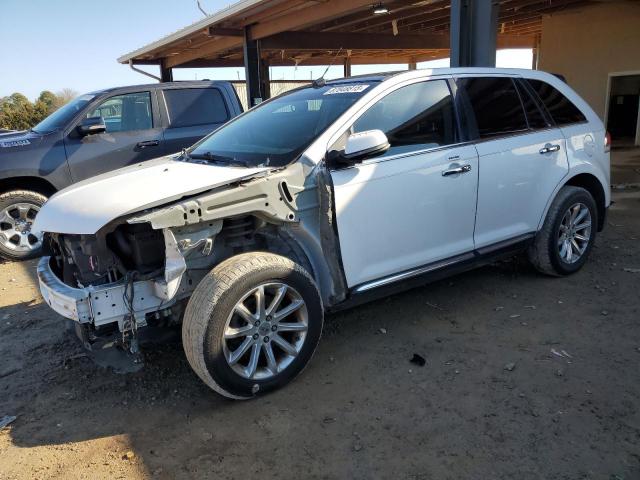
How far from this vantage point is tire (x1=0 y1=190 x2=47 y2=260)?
20.5 ft

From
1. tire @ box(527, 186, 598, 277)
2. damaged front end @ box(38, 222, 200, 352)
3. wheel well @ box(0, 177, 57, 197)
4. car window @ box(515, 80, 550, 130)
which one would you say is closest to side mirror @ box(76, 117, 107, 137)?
wheel well @ box(0, 177, 57, 197)

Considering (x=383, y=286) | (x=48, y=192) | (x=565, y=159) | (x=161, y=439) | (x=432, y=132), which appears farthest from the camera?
(x=48, y=192)

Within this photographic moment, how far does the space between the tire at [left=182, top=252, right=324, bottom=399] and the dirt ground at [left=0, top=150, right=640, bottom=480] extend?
18 centimetres

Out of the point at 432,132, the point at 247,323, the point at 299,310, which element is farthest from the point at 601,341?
the point at 247,323

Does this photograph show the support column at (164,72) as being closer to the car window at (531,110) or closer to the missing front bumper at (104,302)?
the car window at (531,110)

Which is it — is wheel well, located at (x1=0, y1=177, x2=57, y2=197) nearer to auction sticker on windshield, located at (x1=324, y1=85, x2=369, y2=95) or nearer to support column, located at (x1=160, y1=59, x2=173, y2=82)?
auction sticker on windshield, located at (x1=324, y1=85, x2=369, y2=95)

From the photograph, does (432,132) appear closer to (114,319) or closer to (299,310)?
(299,310)

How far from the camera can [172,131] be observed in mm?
7016

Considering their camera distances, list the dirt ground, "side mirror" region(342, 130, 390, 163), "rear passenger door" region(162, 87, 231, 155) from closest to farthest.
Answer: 1. the dirt ground
2. "side mirror" region(342, 130, 390, 163)
3. "rear passenger door" region(162, 87, 231, 155)

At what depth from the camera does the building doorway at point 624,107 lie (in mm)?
15153

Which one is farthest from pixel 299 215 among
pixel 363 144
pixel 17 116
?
pixel 17 116

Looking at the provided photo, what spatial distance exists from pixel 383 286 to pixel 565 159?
223 centimetres

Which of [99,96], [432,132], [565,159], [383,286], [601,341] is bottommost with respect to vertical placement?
[601,341]

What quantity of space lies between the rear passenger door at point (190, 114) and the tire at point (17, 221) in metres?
1.69
